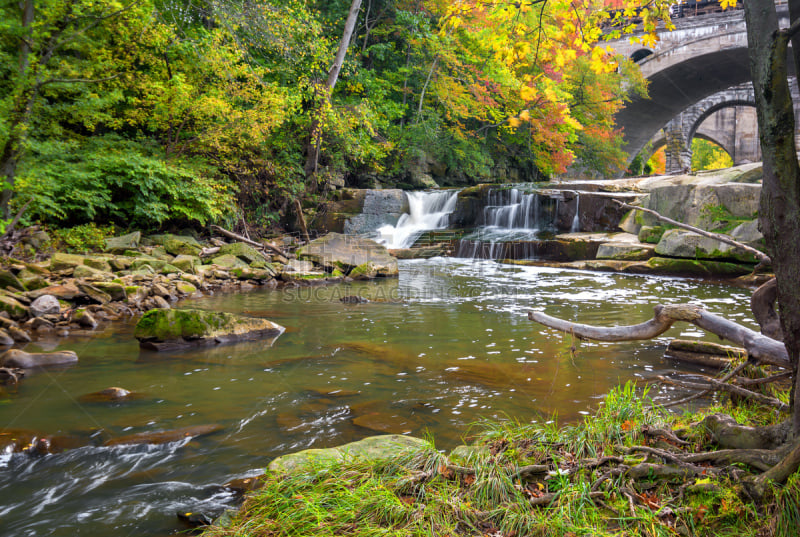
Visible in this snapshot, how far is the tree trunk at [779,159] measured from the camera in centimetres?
189

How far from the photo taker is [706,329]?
102 inches

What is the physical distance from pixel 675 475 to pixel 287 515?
73.2 inches

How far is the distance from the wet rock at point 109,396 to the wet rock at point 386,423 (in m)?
2.18

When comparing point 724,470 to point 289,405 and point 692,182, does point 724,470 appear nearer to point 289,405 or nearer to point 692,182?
point 289,405

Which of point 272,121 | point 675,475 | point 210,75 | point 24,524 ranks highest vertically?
point 210,75

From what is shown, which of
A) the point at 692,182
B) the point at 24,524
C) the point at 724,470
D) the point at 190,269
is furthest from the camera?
the point at 692,182

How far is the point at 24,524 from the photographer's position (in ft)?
7.99

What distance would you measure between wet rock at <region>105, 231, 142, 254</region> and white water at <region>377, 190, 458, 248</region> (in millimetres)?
8885

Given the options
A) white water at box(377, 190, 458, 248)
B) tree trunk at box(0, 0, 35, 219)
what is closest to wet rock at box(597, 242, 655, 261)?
white water at box(377, 190, 458, 248)

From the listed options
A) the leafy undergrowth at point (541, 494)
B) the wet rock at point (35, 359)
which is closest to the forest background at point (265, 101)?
the leafy undergrowth at point (541, 494)

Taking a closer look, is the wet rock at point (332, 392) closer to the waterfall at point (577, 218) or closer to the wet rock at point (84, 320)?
the wet rock at point (84, 320)

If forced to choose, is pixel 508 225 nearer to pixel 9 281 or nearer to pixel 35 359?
pixel 9 281

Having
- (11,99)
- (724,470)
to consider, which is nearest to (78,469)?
(724,470)

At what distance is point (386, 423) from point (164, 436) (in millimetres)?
1663
